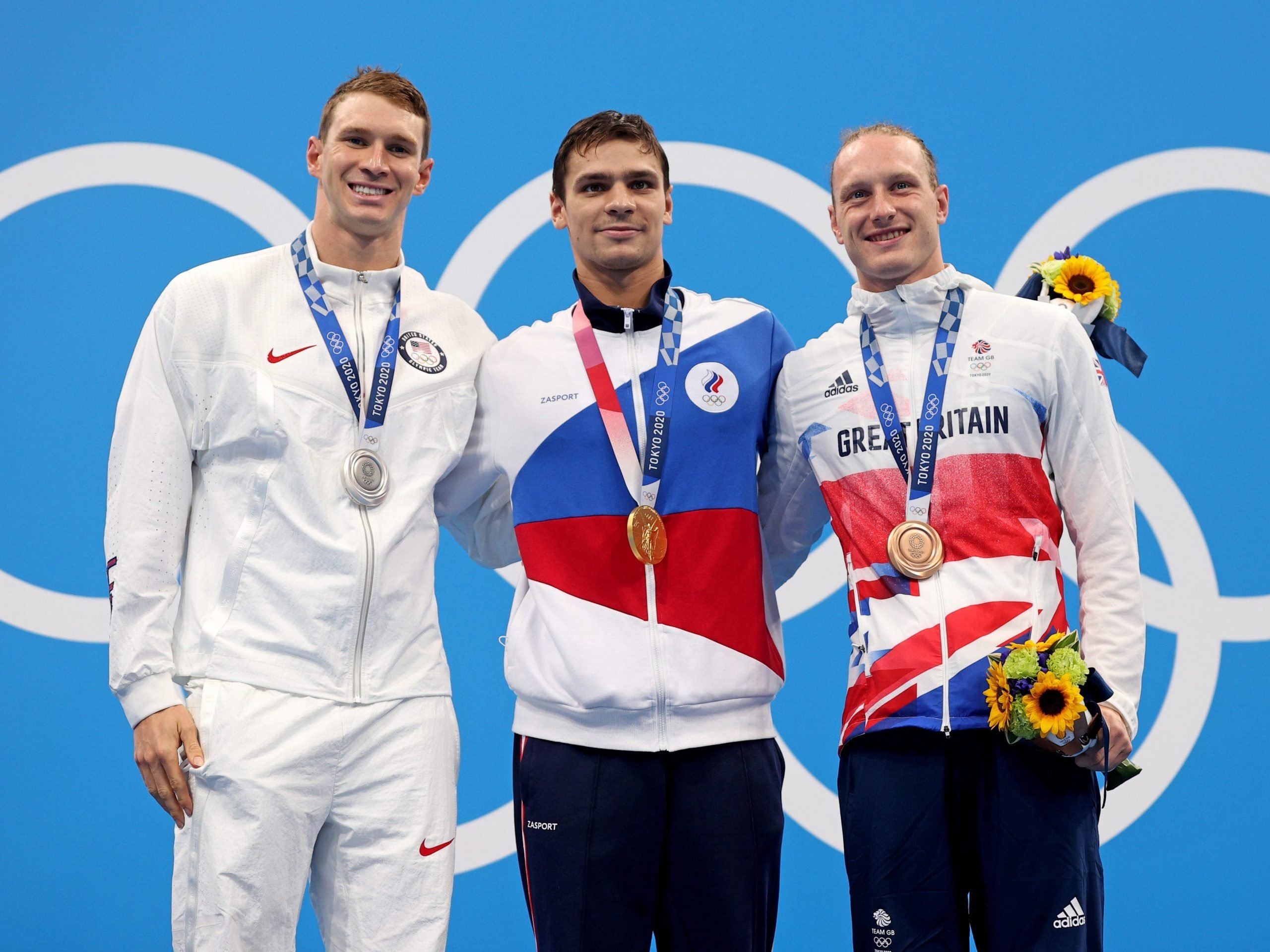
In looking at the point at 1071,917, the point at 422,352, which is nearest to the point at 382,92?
the point at 422,352

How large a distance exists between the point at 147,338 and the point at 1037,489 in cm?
206

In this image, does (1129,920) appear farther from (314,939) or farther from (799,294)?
(314,939)

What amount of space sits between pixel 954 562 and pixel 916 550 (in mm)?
85

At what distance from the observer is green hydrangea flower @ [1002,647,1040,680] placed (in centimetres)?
235

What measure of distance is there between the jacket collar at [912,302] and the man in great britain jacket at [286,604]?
3.57ft

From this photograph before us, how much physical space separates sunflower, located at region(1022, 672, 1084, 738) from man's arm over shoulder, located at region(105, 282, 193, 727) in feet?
5.93

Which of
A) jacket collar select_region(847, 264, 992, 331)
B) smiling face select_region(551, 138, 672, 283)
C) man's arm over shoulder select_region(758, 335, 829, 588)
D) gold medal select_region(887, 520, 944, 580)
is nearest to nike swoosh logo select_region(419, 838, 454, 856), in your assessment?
man's arm over shoulder select_region(758, 335, 829, 588)

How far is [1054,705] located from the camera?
7.59ft

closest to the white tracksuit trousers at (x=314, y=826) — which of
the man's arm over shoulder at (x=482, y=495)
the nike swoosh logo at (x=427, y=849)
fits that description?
the nike swoosh logo at (x=427, y=849)

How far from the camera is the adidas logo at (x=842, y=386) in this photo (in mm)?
2748

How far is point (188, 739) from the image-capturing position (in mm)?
2543

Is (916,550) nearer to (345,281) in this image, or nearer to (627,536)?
(627,536)

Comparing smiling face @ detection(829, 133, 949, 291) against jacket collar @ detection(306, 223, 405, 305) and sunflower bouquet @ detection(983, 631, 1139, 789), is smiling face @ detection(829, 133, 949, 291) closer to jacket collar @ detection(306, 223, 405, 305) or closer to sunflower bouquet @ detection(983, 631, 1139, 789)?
sunflower bouquet @ detection(983, 631, 1139, 789)

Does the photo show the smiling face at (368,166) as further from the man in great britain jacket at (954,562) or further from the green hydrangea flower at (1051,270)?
the green hydrangea flower at (1051,270)
